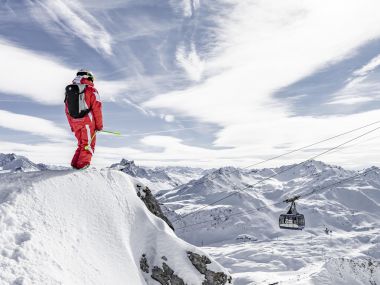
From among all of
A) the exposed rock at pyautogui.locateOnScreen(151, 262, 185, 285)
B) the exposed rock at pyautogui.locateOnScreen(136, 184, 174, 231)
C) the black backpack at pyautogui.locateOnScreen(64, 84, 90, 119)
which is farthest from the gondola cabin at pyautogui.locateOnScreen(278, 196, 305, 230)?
the black backpack at pyautogui.locateOnScreen(64, 84, 90, 119)

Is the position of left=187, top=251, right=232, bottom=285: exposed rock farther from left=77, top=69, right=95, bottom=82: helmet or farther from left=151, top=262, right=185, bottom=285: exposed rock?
left=77, top=69, right=95, bottom=82: helmet

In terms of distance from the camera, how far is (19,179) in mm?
13383

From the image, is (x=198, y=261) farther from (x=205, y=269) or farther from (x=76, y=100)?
(x=76, y=100)

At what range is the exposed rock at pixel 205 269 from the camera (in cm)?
1586

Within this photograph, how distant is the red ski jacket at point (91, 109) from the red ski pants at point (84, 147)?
0.66 feet

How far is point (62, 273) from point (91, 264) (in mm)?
1512

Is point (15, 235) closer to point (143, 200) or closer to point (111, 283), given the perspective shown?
point (111, 283)

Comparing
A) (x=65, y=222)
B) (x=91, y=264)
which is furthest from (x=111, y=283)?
(x=65, y=222)

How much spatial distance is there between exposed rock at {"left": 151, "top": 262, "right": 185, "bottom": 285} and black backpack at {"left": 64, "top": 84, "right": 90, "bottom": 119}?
6.52 m

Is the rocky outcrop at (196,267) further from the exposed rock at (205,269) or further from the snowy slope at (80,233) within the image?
the snowy slope at (80,233)

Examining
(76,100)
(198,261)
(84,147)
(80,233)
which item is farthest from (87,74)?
(198,261)

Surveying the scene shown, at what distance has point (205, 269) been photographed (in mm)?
16141

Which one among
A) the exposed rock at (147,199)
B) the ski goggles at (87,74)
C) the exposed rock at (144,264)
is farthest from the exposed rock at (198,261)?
the ski goggles at (87,74)

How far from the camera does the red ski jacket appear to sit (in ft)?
49.9
